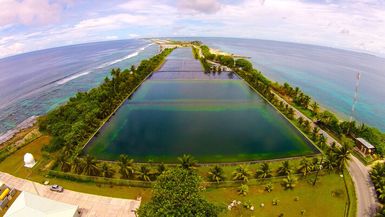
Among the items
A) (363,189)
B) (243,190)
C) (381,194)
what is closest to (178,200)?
(243,190)

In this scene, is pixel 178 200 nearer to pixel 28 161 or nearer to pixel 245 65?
pixel 28 161

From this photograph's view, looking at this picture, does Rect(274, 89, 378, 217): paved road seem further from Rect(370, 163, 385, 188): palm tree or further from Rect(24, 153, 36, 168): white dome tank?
Rect(24, 153, 36, 168): white dome tank

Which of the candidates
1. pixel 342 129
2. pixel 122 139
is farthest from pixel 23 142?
pixel 342 129

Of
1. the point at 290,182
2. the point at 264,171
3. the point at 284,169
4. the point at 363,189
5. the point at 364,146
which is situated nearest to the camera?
the point at 290,182

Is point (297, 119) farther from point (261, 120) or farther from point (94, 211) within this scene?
point (94, 211)

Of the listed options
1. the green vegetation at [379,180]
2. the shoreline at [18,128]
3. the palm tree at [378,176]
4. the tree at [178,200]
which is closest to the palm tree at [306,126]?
the green vegetation at [379,180]
